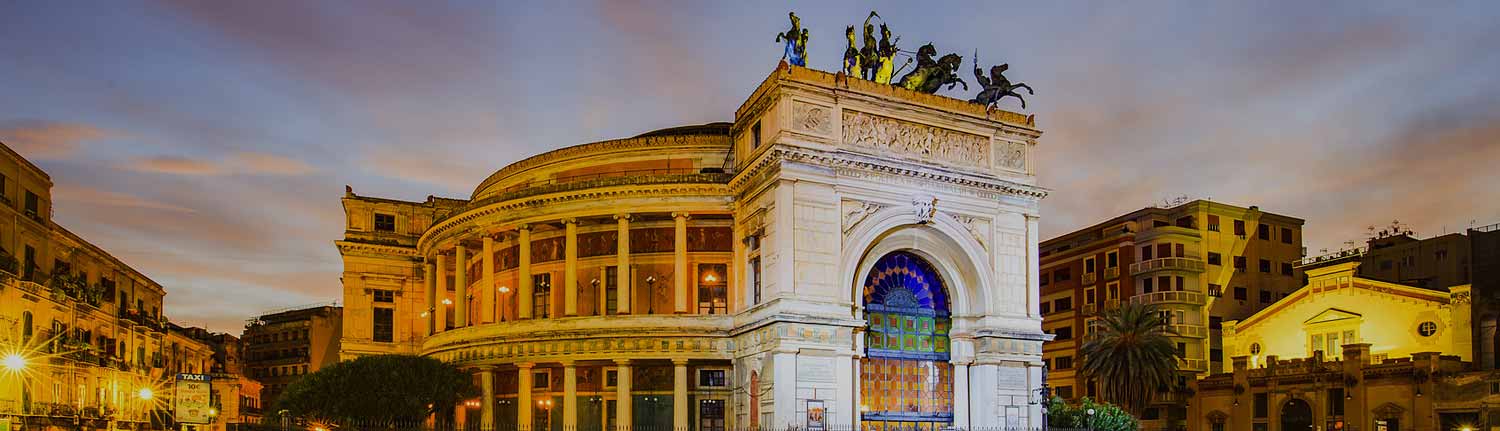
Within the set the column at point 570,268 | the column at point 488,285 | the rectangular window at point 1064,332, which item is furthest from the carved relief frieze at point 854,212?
the rectangular window at point 1064,332

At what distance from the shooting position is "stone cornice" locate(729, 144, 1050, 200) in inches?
1933

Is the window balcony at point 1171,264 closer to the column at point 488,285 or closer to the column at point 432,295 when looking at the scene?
the column at point 488,285

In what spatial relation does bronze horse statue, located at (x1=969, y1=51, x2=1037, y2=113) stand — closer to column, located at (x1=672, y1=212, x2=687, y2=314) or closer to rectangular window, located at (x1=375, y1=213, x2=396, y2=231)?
column, located at (x1=672, y1=212, x2=687, y2=314)

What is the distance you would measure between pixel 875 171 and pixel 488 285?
19.3m

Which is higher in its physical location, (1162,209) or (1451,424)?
(1162,209)

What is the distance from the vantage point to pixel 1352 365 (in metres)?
66.6

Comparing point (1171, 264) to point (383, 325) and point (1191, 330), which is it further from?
point (383, 325)

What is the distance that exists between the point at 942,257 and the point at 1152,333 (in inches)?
888

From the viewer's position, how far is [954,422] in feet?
175

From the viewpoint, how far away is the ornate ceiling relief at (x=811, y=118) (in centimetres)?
4956

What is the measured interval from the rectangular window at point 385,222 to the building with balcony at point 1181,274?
139 feet

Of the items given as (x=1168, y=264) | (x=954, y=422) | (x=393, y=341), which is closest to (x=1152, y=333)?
(x=1168, y=264)

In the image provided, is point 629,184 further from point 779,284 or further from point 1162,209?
point 1162,209

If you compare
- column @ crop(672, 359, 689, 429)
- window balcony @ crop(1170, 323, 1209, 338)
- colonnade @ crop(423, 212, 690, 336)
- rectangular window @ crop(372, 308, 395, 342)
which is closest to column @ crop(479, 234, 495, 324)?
colonnade @ crop(423, 212, 690, 336)
